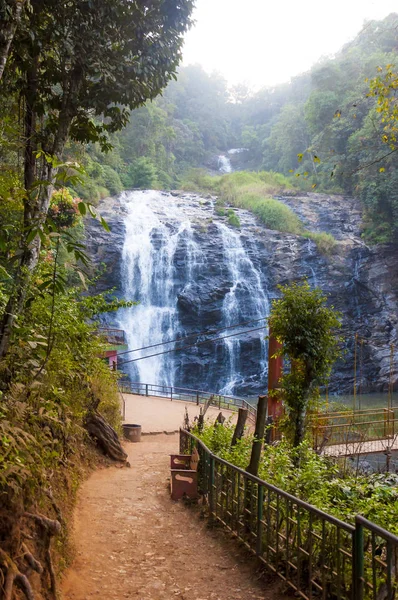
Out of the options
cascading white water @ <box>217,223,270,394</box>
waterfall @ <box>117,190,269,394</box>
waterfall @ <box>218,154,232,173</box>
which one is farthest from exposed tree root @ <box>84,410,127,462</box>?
waterfall @ <box>218,154,232,173</box>

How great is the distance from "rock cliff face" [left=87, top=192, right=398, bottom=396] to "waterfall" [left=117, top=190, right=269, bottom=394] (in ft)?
0.18

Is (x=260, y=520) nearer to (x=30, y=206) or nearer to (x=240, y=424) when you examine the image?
(x=240, y=424)

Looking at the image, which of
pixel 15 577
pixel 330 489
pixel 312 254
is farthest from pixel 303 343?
pixel 312 254

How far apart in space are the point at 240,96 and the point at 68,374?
7655cm

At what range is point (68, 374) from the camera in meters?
6.78

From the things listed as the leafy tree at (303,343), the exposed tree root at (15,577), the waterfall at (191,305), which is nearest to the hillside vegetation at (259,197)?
the waterfall at (191,305)

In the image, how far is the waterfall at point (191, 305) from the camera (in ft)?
91.8

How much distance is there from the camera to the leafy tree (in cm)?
1113

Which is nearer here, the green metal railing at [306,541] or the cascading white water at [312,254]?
the green metal railing at [306,541]

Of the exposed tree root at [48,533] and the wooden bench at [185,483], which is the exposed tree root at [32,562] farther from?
the wooden bench at [185,483]

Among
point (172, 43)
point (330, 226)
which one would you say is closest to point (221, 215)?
point (330, 226)

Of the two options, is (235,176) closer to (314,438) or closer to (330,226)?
(330,226)

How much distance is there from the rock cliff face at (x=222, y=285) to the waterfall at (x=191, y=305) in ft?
0.18

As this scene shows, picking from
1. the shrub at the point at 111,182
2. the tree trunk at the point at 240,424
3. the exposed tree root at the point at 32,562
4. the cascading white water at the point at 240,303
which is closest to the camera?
the exposed tree root at the point at 32,562
